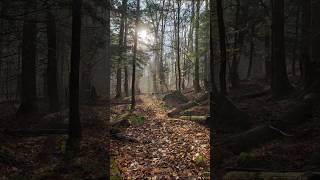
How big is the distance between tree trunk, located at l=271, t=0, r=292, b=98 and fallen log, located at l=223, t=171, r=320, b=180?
1039 centimetres

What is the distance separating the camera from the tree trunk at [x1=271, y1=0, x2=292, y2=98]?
1905 cm

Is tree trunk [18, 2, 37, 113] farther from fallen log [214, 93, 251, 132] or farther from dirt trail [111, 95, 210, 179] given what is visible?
fallen log [214, 93, 251, 132]

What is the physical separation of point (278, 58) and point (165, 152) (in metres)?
9.05

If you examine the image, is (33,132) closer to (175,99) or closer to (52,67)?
(52,67)

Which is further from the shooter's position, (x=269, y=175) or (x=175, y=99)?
(x=175, y=99)

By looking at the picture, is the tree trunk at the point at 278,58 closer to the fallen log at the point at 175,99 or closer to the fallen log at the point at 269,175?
the fallen log at the point at 269,175

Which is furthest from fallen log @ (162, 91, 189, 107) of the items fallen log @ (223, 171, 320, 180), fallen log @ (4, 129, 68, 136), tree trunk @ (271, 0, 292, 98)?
fallen log @ (223, 171, 320, 180)

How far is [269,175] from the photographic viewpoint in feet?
29.2

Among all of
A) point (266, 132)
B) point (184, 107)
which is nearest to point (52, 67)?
point (184, 107)

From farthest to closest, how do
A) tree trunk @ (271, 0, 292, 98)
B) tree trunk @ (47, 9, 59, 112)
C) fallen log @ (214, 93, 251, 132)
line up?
tree trunk @ (47, 9, 59, 112)
tree trunk @ (271, 0, 292, 98)
fallen log @ (214, 93, 251, 132)

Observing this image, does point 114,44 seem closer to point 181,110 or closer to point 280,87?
A: point 181,110

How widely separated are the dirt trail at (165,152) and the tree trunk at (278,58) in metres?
4.42

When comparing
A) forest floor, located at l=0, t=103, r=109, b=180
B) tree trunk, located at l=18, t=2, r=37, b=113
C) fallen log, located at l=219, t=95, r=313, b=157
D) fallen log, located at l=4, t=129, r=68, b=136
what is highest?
tree trunk, located at l=18, t=2, r=37, b=113

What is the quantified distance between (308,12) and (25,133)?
14838mm
